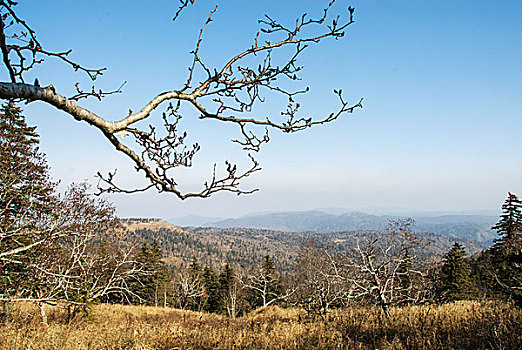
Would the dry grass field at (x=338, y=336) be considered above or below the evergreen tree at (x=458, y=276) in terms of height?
above

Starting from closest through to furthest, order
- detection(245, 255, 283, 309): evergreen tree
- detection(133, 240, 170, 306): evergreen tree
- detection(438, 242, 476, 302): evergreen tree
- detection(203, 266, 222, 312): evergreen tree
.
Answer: detection(438, 242, 476, 302): evergreen tree, detection(245, 255, 283, 309): evergreen tree, detection(133, 240, 170, 306): evergreen tree, detection(203, 266, 222, 312): evergreen tree

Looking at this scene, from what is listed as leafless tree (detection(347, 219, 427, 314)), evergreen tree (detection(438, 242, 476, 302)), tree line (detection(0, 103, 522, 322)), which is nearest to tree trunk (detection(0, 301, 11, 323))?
tree line (detection(0, 103, 522, 322))

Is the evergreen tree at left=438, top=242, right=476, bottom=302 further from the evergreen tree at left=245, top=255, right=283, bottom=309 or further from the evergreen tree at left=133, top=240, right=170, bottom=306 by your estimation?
the evergreen tree at left=133, top=240, right=170, bottom=306

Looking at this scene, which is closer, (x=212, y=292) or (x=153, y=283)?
(x=153, y=283)

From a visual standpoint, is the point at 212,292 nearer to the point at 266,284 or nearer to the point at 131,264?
the point at 266,284

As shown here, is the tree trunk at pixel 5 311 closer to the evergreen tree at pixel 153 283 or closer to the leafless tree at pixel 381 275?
the leafless tree at pixel 381 275

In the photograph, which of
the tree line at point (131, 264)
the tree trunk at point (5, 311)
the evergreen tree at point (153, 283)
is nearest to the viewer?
the tree line at point (131, 264)

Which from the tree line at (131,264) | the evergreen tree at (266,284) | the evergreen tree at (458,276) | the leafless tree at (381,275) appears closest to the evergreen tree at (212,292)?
the tree line at (131,264)

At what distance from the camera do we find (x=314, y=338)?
213 inches

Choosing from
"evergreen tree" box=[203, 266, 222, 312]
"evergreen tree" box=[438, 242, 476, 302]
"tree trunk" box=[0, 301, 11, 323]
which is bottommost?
"evergreen tree" box=[203, 266, 222, 312]

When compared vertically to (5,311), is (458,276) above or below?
below

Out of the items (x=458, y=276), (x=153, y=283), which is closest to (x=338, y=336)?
(x=458, y=276)

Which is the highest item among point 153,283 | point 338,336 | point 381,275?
point 381,275

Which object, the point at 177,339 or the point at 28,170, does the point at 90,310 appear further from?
the point at 177,339
